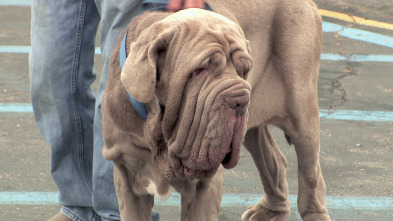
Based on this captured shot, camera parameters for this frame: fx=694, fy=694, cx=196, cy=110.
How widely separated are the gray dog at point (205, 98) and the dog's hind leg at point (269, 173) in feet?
0.12

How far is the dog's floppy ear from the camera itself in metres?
2.41

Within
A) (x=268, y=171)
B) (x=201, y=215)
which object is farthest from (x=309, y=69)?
(x=201, y=215)

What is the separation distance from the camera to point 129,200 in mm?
3041

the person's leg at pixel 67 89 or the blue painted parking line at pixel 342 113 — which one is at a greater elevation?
the person's leg at pixel 67 89

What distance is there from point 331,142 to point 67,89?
2266 millimetres

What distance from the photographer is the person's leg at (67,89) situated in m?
3.55

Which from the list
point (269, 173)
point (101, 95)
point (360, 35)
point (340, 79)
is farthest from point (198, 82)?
point (360, 35)

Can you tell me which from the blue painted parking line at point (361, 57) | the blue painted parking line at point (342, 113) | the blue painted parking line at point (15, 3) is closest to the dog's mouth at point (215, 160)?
the blue painted parking line at point (342, 113)

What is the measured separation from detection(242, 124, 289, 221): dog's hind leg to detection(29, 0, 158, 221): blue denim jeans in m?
0.89

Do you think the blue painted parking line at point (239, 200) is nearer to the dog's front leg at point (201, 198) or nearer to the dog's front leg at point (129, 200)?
the dog's front leg at point (129, 200)

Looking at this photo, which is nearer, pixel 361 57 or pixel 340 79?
pixel 340 79

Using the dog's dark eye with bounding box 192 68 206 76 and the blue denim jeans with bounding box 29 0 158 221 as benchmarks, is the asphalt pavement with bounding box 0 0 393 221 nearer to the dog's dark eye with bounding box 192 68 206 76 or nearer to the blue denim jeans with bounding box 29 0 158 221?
the blue denim jeans with bounding box 29 0 158 221

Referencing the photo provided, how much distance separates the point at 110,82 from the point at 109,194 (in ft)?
2.93

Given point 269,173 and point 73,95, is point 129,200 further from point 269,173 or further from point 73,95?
point 269,173
